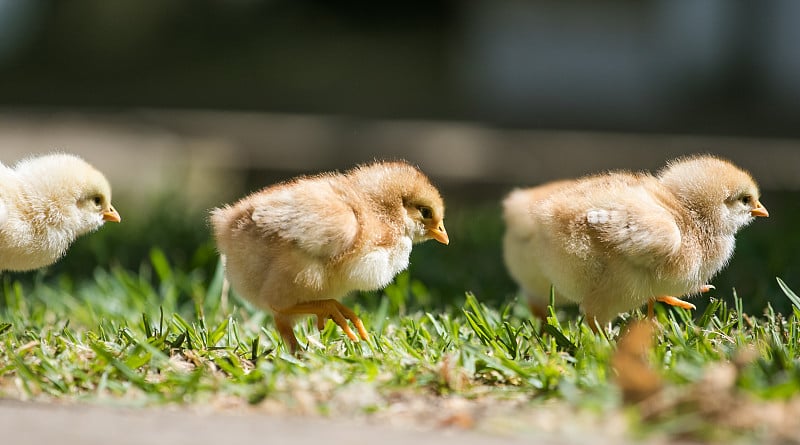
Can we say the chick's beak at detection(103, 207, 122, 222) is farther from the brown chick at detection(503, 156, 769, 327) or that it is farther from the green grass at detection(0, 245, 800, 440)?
the brown chick at detection(503, 156, 769, 327)

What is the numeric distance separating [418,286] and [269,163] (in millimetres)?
4814

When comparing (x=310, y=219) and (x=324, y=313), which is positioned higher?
(x=310, y=219)

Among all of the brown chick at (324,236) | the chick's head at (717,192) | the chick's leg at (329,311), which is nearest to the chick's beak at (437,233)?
the brown chick at (324,236)

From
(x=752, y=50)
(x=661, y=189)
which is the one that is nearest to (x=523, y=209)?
(x=661, y=189)

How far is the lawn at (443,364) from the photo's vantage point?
2.20 meters

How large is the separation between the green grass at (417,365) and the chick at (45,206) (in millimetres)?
290

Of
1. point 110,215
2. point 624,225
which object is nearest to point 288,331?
point 110,215

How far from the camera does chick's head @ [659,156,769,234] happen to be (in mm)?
3283

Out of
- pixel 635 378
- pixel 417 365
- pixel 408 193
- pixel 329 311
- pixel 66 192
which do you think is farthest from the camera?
pixel 66 192

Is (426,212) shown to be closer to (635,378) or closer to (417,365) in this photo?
(417,365)

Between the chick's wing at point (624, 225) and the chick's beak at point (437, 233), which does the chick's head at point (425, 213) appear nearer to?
the chick's beak at point (437, 233)

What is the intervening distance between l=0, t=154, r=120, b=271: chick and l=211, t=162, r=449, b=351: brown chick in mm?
522

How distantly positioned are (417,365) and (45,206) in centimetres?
148

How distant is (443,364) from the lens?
2738 millimetres
